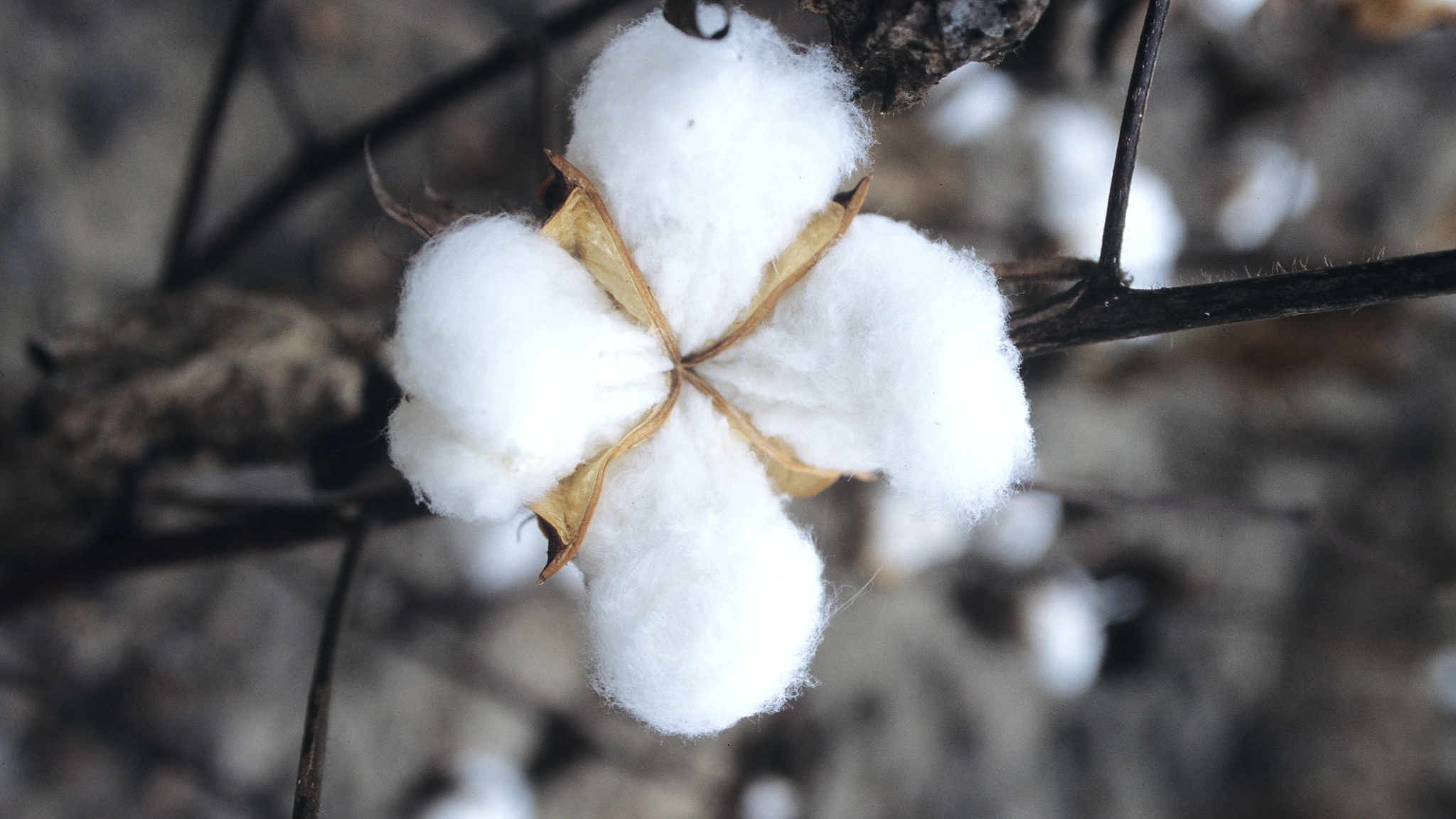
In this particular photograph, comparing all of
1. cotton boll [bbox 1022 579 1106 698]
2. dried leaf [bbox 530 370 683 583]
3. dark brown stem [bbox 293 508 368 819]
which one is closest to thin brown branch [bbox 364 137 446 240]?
dried leaf [bbox 530 370 683 583]

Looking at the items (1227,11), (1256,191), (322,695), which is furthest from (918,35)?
(1256,191)

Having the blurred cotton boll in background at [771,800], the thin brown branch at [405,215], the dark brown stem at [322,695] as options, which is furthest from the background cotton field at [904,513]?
the thin brown branch at [405,215]

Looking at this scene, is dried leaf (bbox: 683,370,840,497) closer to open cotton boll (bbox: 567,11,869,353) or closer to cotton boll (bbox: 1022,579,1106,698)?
open cotton boll (bbox: 567,11,869,353)

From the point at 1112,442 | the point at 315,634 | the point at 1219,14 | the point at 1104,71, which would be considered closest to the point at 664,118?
the point at 1104,71

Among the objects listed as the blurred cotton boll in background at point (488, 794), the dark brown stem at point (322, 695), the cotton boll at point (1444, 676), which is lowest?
the blurred cotton boll in background at point (488, 794)

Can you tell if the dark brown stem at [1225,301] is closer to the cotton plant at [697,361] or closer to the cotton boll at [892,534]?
the cotton plant at [697,361]

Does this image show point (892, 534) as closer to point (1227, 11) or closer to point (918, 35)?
point (1227, 11)
